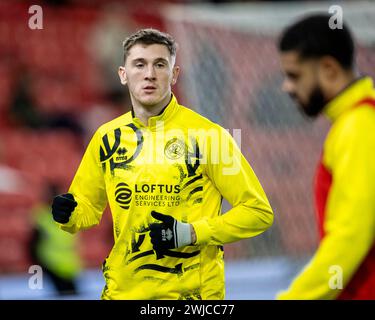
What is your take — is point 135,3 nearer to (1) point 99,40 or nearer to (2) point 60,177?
(1) point 99,40

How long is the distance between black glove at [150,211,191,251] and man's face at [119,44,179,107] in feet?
1.43

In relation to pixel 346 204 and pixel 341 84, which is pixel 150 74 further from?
pixel 346 204

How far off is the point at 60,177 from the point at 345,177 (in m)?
7.68

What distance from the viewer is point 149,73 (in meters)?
3.08

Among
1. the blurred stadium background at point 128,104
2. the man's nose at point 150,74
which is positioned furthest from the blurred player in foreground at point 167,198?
the blurred stadium background at point 128,104

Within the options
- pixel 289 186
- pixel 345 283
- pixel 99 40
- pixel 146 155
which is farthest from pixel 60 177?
pixel 345 283

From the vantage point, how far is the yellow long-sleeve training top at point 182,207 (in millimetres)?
3051

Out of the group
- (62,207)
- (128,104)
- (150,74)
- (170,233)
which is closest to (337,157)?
(170,233)

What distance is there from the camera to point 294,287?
7.39 ft

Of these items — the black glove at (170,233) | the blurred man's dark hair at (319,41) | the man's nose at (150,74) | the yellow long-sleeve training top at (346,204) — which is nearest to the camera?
the yellow long-sleeve training top at (346,204)

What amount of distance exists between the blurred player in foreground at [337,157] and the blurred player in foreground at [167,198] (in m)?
0.72

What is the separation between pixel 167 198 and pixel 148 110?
35 cm

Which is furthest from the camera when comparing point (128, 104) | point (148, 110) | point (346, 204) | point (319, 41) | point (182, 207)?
point (128, 104)

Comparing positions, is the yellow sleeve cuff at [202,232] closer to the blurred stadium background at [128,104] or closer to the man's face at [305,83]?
the man's face at [305,83]
